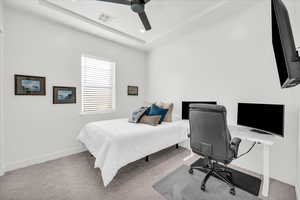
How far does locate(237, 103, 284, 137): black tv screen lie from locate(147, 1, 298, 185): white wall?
214mm

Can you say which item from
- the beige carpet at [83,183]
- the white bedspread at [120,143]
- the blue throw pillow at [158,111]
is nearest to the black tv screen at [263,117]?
the beige carpet at [83,183]

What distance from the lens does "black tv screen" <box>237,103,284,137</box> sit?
1822 mm

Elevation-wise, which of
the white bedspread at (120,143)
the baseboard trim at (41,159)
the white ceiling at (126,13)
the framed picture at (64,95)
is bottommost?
the baseboard trim at (41,159)

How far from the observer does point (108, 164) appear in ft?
6.10

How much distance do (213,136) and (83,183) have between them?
2.02 m

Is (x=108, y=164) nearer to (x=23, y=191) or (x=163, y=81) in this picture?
(x=23, y=191)

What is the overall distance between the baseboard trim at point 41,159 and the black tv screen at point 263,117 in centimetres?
350

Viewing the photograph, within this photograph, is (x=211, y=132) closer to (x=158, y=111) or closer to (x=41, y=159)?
(x=158, y=111)

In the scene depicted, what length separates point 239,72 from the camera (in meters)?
2.46

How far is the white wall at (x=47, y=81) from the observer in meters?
2.34

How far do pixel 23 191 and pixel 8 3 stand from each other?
9.77ft

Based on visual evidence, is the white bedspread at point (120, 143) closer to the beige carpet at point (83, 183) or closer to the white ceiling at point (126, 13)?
the beige carpet at point (83, 183)

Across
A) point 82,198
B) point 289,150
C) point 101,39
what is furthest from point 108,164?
point 101,39

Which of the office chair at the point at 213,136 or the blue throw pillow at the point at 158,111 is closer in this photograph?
the office chair at the point at 213,136
